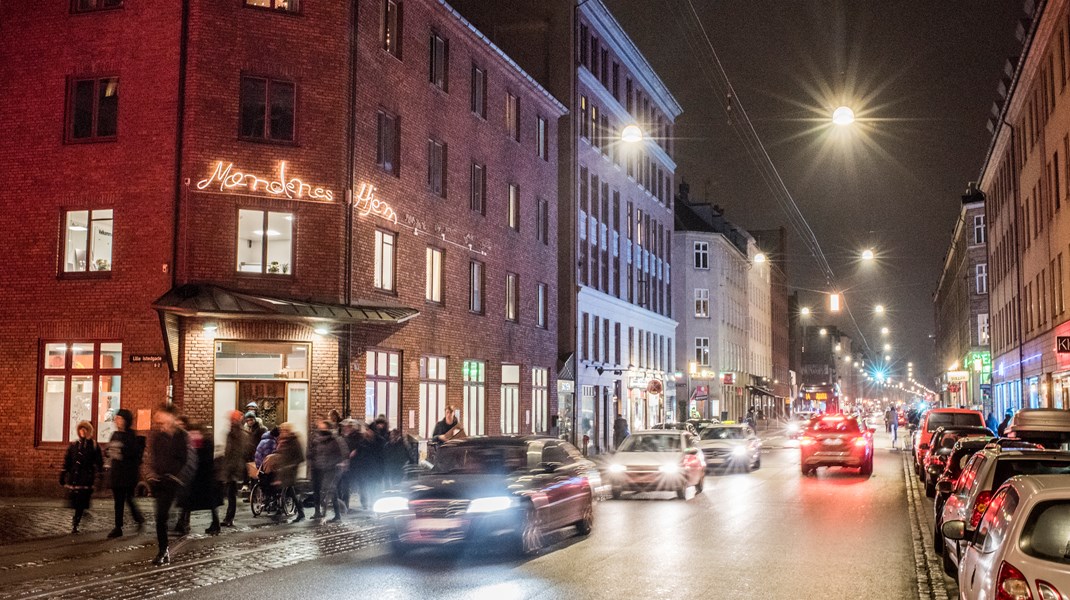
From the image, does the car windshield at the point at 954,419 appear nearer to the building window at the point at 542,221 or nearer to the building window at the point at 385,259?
the building window at the point at 542,221

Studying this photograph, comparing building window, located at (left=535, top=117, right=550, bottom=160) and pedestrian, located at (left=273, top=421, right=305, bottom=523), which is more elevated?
building window, located at (left=535, top=117, right=550, bottom=160)

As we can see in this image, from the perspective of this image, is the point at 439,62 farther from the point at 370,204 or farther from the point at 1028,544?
the point at 1028,544

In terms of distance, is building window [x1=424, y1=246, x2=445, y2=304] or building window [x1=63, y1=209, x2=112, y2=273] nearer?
building window [x1=63, y1=209, x2=112, y2=273]

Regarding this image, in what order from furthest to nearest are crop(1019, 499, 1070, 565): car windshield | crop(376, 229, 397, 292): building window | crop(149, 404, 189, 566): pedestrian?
1. crop(376, 229, 397, 292): building window
2. crop(149, 404, 189, 566): pedestrian
3. crop(1019, 499, 1070, 565): car windshield

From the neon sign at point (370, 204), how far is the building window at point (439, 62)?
16.0 ft

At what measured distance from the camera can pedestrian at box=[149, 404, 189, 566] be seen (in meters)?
13.4

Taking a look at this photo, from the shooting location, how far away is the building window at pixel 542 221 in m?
38.3

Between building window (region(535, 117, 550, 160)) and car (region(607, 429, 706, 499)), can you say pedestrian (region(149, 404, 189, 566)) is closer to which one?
car (region(607, 429, 706, 499))

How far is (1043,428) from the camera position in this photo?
68.8ft

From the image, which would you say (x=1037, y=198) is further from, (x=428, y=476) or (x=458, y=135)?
(x=428, y=476)

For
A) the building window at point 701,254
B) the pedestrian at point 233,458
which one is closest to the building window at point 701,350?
the building window at point 701,254

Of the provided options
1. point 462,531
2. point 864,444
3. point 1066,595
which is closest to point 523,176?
point 864,444

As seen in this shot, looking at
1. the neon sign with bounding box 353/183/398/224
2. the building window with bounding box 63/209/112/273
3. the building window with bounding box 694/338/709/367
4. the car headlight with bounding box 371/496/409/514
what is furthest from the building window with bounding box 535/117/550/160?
the building window with bounding box 694/338/709/367

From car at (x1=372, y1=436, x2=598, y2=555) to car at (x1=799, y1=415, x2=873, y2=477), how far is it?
1621cm
